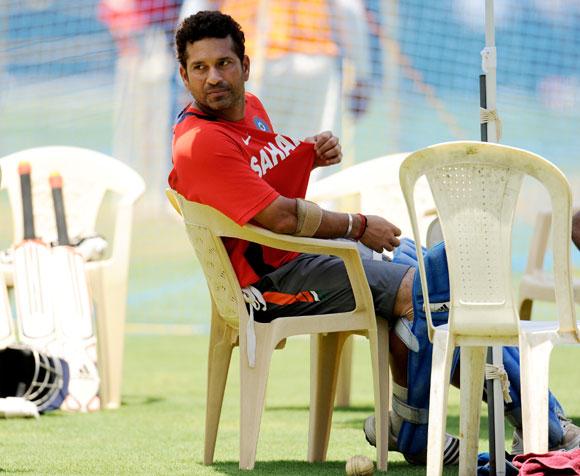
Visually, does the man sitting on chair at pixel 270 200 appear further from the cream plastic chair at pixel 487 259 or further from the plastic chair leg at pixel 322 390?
the cream plastic chair at pixel 487 259

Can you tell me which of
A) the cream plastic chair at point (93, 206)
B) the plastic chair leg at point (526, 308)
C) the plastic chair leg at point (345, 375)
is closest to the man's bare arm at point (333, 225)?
the plastic chair leg at point (345, 375)

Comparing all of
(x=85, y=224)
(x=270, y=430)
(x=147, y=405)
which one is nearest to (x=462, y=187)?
(x=270, y=430)

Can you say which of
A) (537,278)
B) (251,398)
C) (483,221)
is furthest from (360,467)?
(537,278)

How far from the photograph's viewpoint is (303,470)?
4.60 m

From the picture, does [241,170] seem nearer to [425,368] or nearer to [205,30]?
[205,30]

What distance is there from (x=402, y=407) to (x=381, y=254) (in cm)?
52

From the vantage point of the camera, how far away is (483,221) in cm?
375

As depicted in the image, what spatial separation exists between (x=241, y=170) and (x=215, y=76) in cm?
45

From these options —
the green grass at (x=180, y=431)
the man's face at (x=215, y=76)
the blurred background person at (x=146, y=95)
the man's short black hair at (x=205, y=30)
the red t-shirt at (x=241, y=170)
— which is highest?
the blurred background person at (x=146, y=95)

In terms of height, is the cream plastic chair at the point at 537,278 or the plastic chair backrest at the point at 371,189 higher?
the plastic chair backrest at the point at 371,189

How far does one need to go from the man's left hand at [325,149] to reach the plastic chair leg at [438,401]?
3.72ft

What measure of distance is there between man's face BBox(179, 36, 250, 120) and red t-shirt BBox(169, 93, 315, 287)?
0.05 m

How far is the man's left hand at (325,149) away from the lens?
480 cm

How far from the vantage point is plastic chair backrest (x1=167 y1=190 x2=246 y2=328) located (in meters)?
4.43
